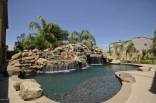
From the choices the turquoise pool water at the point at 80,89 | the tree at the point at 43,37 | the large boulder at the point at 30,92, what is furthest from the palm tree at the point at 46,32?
the large boulder at the point at 30,92

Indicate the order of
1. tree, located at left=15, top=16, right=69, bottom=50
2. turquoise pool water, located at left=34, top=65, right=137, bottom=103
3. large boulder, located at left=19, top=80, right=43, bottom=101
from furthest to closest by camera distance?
tree, located at left=15, top=16, right=69, bottom=50, turquoise pool water, located at left=34, top=65, right=137, bottom=103, large boulder, located at left=19, top=80, right=43, bottom=101

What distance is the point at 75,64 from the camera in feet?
102

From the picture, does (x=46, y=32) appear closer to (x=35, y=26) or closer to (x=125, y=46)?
(x=35, y=26)

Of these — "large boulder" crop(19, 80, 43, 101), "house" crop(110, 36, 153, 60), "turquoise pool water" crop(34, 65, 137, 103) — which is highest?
"house" crop(110, 36, 153, 60)

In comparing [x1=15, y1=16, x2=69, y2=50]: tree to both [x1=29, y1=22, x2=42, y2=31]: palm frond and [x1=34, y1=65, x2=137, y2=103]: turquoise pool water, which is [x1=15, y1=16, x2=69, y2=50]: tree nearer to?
[x1=29, y1=22, x2=42, y2=31]: palm frond

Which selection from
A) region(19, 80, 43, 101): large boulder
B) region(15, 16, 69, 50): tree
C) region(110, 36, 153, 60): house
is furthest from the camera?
region(110, 36, 153, 60): house

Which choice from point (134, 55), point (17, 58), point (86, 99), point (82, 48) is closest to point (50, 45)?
point (82, 48)

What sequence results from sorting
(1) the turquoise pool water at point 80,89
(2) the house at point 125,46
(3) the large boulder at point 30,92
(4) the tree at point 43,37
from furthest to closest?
(2) the house at point 125,46 < (4) the tree at point 43,37 < (1) the turquoise pool water at point 80,89 < (3) the large boulder at point 30,92

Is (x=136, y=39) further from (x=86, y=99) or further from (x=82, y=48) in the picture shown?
(x=86, y=99)

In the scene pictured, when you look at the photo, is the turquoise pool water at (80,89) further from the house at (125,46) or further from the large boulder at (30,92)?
the house at (125,46)

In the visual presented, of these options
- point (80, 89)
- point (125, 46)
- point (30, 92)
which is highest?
point (125, 46)

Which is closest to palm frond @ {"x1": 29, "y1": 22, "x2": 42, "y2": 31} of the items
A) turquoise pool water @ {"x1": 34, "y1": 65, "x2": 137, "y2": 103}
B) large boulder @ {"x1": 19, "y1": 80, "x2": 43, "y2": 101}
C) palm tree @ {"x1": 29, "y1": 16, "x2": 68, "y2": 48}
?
palm tree @ {"x1": 29, "y1": 16, "x2": 68, "y2": 48}

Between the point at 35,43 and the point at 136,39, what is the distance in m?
37.6

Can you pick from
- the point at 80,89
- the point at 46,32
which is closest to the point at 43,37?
the point at 46,32
